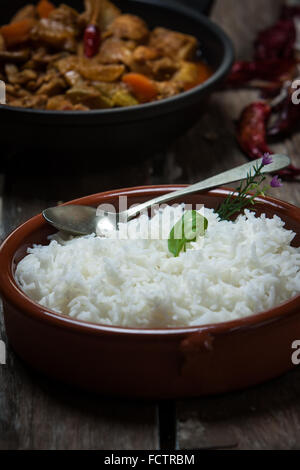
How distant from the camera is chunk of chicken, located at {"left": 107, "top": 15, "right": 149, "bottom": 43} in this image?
112 inches

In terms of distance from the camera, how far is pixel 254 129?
2836 mm

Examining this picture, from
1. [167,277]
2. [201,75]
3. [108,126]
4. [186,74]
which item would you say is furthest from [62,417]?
[201,75]

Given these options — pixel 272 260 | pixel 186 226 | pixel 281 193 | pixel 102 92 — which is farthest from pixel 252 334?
pixel 102 92

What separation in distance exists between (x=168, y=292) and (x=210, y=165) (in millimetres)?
1323

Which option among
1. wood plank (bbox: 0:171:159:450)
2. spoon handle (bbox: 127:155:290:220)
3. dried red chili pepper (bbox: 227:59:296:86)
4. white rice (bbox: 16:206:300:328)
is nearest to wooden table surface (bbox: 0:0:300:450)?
wood plank (bbox: 0:171:159:450)

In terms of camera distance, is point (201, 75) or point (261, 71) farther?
point (261, 71)

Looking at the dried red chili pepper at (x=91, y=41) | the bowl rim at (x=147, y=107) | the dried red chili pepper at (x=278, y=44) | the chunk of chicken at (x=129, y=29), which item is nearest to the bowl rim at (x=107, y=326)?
the bowl rim at (x=147, y=107)

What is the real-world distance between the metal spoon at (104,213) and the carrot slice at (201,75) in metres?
0.82

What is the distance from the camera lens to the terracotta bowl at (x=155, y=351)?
1380mm

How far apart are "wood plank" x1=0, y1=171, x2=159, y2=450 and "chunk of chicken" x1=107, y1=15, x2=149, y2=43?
1.65 metres

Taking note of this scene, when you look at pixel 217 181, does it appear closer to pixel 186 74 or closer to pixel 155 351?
pixel 155 351

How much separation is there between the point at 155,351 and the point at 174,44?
184 centimetres

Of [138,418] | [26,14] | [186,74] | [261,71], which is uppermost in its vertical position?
[261,71]
